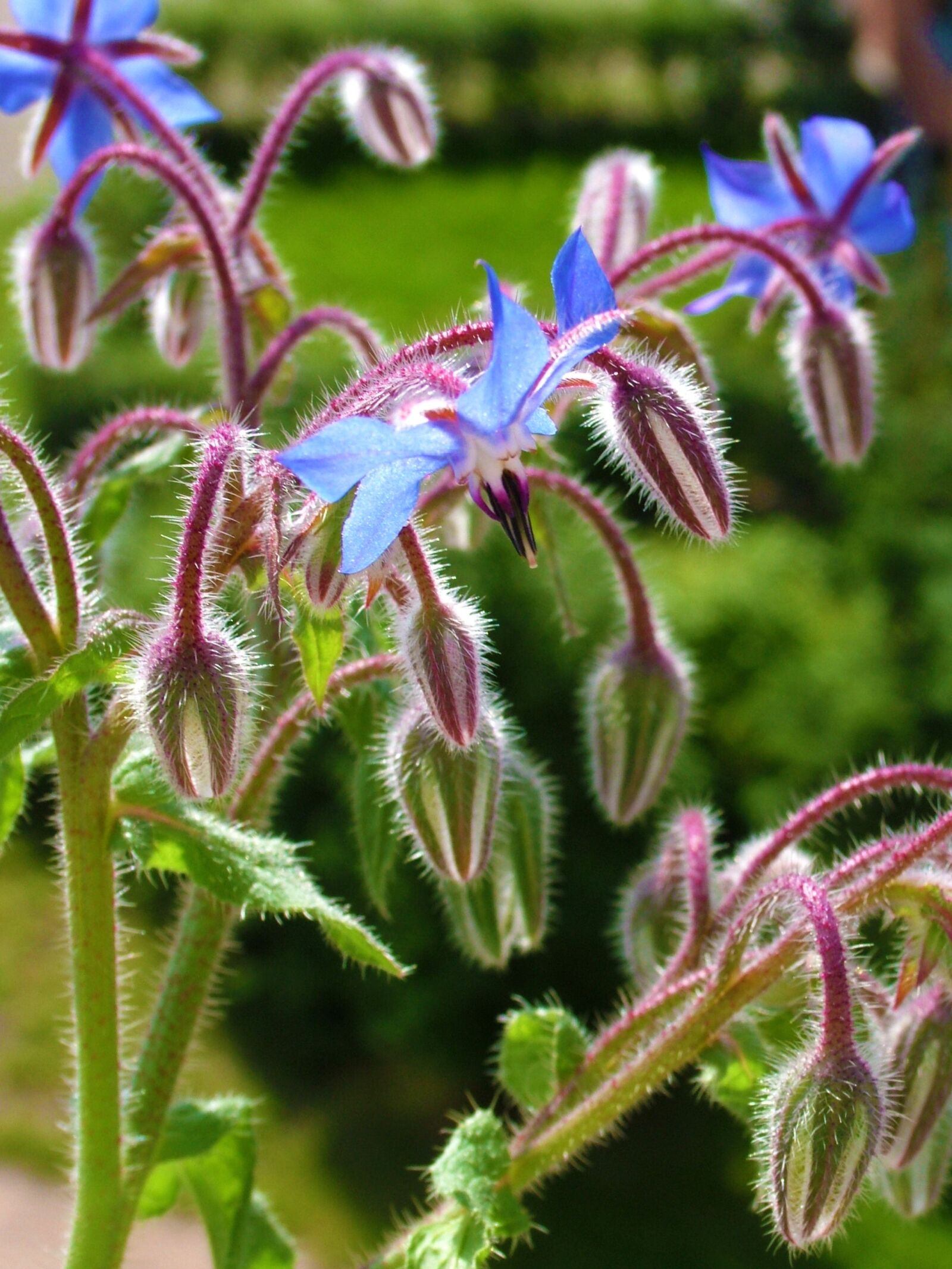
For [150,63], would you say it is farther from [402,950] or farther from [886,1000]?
[402,950]

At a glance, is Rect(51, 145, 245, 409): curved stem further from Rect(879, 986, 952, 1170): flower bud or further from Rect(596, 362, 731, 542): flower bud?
Rect(879, 986, 952, 1170): flower bud

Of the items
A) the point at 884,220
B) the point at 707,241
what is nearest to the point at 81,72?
the point at 707,241

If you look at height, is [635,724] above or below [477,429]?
below

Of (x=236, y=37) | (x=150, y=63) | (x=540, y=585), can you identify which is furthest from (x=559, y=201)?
(x=150, y=63)

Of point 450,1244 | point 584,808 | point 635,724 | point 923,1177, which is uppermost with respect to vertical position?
point 635,724

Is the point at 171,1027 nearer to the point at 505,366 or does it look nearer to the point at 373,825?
the point at 373,825
